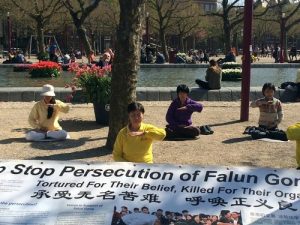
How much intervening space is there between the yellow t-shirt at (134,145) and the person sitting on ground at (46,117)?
350cm

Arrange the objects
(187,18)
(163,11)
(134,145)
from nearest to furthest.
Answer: (134,145) → (163,11) → (187,18)

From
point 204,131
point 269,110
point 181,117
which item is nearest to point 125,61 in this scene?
point 181,117

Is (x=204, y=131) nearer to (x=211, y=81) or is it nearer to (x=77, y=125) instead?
(x=77, y=125)

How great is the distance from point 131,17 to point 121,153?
9.23 feet

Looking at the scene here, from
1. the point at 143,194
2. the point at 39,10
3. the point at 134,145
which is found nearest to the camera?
the point at 143,194

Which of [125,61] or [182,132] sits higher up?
[125,61]

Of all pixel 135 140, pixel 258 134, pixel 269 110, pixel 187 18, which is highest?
pixel 187 18

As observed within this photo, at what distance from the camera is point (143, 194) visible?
12.0ft

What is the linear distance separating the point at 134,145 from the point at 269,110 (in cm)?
430

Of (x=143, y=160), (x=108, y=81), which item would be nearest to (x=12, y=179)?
(x=143, y=160)

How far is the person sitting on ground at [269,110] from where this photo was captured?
8.97 metres

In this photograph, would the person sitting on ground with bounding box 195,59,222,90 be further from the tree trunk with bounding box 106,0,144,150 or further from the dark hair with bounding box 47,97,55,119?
the tree trunk with bounding box 106,0,144,150

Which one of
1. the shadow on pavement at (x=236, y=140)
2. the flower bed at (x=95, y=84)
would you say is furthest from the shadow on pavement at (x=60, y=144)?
the shadow on pavement at (x=236, y=140)

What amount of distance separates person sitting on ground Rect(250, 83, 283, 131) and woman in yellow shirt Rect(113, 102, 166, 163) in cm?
395
